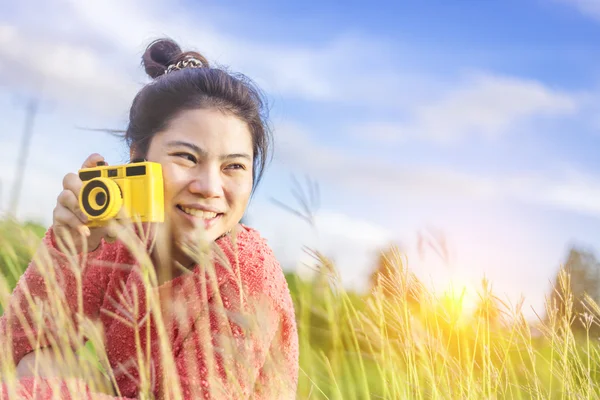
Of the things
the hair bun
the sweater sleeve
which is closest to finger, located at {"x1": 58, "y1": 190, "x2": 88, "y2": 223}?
the sweater sleeve

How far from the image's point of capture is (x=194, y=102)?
215 centimetres

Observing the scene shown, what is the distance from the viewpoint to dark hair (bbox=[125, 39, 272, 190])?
2172 millimetres

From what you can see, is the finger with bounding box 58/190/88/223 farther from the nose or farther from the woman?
the nose

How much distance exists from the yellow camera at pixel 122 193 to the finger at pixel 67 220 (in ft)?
0.18

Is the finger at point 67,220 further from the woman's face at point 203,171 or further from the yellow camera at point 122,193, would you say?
the woman's face at point 203,171

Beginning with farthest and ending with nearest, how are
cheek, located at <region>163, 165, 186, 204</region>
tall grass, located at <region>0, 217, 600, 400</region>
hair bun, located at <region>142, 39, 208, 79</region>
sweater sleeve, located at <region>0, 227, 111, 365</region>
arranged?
hair bun, located at <region>142, 39, 208, 79</region>, sweater sleeve, located at <region>0, 227, 111, 365</region>, cheek, located at <region>163, 165, 186, 204</region>, tall grass, located at <region>0, 217, 600, 400</region>

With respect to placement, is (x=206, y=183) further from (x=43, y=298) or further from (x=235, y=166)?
(x=43, y=298)

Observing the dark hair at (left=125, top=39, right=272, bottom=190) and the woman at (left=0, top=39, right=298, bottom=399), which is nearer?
the woman at (left=0, top=39, right=298, bottom=399)

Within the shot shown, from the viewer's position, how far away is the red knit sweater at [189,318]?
1.83m

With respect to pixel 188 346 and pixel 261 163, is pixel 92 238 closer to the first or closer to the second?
pixel 188 346

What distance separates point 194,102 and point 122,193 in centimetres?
45

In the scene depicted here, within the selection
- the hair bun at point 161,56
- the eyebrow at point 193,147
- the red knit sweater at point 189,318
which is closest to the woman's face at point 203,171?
the eyebrow at point 193,147

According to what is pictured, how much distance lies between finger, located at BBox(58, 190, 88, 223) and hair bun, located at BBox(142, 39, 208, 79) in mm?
825

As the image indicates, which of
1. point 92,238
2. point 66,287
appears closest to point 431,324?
point 92,238
